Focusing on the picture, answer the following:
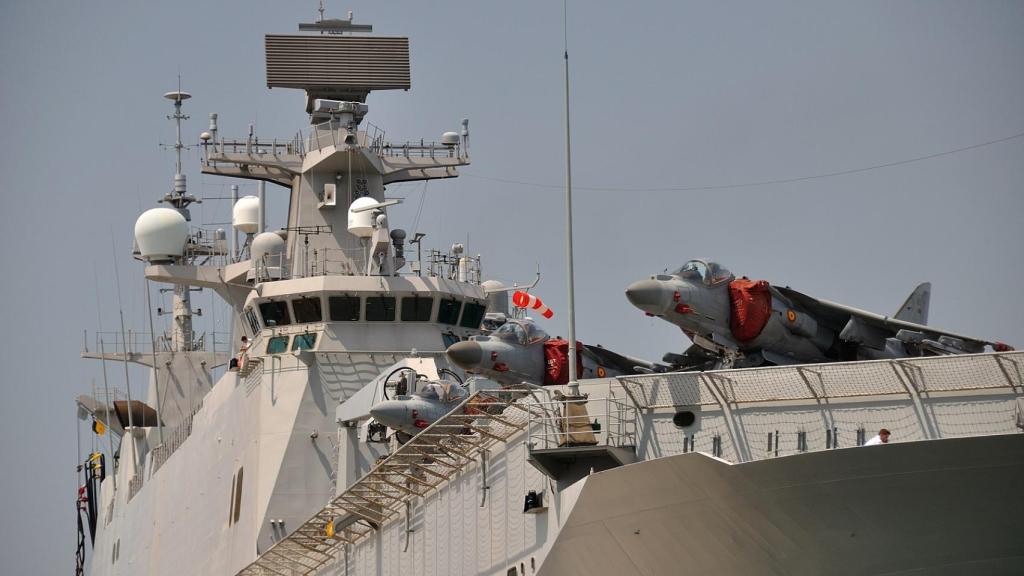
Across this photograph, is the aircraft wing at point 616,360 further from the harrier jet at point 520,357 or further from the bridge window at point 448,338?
the bridge window at point 448,338

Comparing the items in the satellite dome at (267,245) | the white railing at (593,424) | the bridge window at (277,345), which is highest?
the satellite dome at (267,245)

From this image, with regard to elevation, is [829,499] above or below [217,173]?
below

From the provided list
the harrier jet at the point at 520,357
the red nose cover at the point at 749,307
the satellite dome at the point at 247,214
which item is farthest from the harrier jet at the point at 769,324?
the satellite dome at the point at 247,214

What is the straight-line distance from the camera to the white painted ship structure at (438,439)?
1786 centimetres

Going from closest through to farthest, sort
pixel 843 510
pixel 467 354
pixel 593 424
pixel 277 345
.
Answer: pixel 843 510 → pixel 593 424 → pixel 467 354 → pixel 277 345

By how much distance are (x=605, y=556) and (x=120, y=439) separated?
34.0 m

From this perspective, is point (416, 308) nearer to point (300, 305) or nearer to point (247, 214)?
point (300, 305)

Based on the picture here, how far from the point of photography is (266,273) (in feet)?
115

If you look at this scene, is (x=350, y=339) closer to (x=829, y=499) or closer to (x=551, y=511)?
(x=551, y=511)

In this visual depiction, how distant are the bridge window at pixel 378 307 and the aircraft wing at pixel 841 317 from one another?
12908 mm

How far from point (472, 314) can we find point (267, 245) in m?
5.21

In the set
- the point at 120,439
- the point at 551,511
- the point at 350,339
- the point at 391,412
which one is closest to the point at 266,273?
the point at 350,339

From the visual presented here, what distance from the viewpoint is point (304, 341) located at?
110 feet

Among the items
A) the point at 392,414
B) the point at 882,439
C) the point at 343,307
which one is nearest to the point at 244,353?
the point at 343,307
